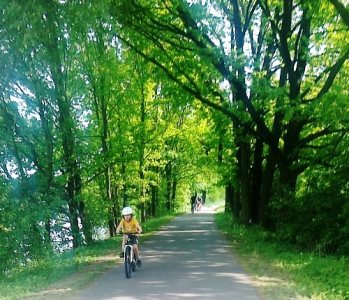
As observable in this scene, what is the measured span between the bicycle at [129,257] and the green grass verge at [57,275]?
870 mm

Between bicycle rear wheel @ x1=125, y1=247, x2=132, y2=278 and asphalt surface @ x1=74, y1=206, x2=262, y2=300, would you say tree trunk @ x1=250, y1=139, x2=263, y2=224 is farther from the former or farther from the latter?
bicycle rear wheel @ x1=125, y1=247, x2=132, y2=278

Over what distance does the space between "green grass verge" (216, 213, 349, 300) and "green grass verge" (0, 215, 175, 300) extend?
3.88 metres

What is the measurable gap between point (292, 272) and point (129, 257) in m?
3.79

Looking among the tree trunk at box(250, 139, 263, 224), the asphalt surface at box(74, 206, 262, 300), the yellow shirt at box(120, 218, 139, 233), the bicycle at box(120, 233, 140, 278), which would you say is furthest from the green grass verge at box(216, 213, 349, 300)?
the tree trunk at box(250, 139, 263, 224)

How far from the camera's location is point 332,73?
60.9ft

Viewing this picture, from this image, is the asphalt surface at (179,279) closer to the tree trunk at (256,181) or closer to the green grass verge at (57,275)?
the green grass verge at (57,275)


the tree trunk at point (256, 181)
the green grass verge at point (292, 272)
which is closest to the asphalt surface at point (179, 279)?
the green grass verge at point (292, 272)

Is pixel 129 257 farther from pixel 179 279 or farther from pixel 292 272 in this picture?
pixel 292 272

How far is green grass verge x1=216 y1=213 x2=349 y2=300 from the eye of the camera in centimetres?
927

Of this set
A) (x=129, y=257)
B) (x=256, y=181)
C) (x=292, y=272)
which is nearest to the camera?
(x=292, y=272)

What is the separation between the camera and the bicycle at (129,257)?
38.2 feet

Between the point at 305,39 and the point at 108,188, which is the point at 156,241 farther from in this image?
the point at 305,39

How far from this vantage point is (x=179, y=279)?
1115 centimetres

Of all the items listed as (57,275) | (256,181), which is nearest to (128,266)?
(57,275)
